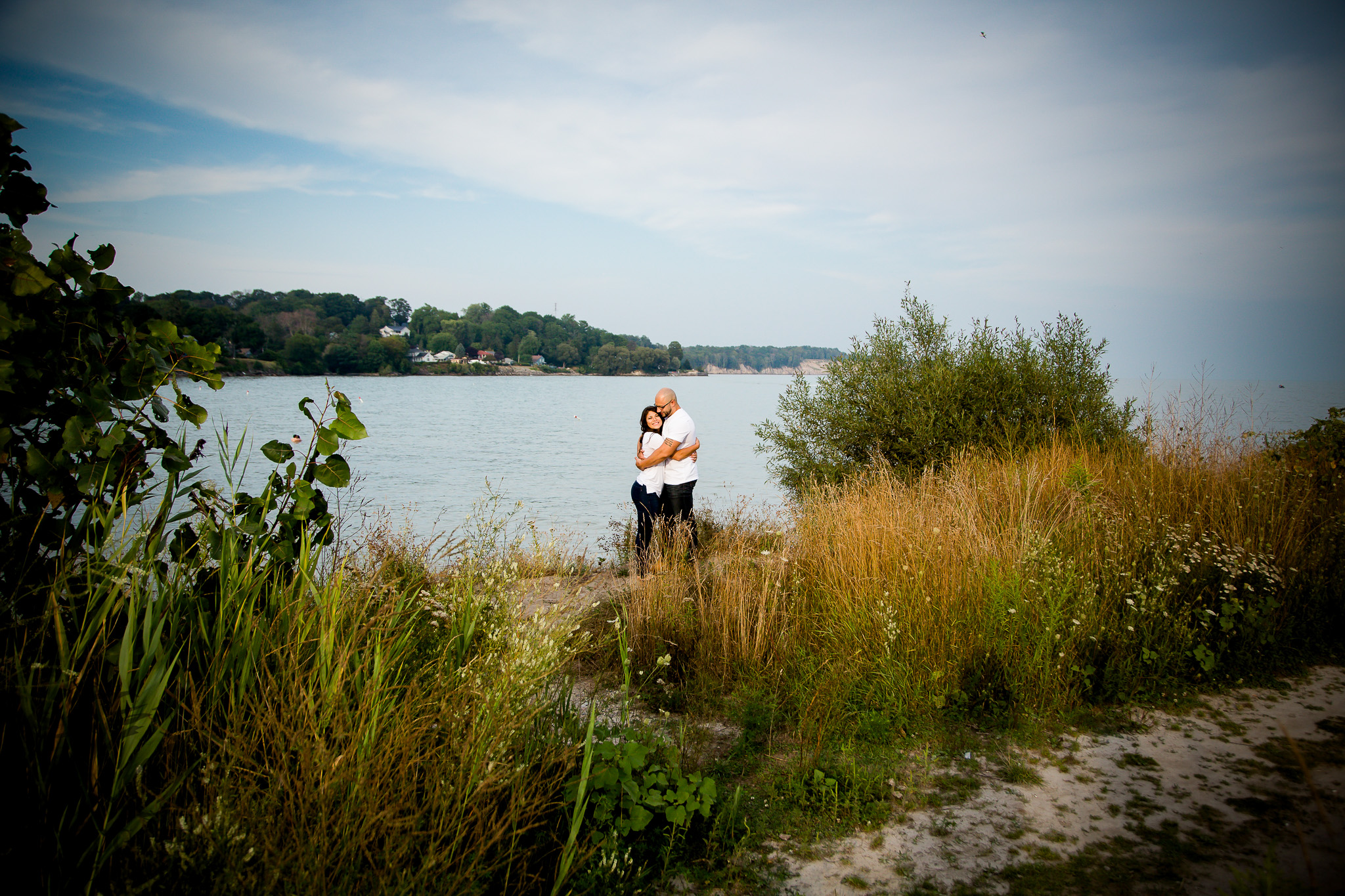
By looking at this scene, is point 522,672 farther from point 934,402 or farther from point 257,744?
point 934,402

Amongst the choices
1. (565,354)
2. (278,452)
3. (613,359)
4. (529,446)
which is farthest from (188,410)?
(565,354)

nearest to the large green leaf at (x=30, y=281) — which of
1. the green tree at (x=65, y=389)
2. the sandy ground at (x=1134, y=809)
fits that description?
the green tree at (x=65, y=389)

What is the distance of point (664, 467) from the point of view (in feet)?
28.1

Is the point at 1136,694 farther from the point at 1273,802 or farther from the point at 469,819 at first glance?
the point at 469,819

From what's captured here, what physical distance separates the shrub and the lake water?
4.21ft

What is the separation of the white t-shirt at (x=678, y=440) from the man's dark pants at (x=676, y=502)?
72 mm

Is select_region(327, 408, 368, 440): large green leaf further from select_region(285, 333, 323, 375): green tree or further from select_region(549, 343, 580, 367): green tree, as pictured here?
select_region(549, 343, 580, 367): green tree

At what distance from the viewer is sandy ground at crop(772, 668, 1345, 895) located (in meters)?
2.76

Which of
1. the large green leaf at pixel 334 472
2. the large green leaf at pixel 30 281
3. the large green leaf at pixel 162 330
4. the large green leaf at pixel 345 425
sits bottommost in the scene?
the large green leaf at pixel 334 472

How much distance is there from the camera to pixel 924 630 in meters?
4.47

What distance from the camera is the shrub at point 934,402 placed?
11758 millimetres

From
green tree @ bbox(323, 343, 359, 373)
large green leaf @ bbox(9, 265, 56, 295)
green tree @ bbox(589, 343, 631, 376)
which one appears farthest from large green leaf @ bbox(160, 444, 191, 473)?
green tree @ bbox(589, 343, 631, 376)

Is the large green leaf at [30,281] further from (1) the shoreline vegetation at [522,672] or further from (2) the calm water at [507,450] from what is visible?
(2) the calm water at [507,450]

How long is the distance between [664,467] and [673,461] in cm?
15
